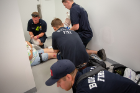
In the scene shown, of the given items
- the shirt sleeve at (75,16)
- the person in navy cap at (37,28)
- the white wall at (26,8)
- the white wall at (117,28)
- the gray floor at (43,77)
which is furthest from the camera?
the white wall at (26,8)

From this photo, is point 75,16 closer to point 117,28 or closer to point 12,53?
point 117,28

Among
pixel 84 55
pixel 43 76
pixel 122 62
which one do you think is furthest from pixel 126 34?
pixel 43 76

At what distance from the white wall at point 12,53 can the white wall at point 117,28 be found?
161cm

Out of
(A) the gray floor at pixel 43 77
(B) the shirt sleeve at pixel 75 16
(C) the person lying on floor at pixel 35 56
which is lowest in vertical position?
(A) the gray floor at pixel 43 77

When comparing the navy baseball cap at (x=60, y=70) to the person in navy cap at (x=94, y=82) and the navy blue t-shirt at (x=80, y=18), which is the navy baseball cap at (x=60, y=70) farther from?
the navy blue t-shirt at (x=80, y=18)

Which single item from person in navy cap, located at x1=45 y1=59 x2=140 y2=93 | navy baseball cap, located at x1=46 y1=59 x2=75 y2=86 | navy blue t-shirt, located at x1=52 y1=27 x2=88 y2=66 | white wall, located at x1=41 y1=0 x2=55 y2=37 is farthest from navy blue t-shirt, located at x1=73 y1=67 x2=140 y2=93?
white wall, located at x1=41 y1=0 x2=55 y2=37

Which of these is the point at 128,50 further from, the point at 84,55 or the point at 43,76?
the point at 43,76

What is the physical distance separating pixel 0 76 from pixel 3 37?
0.44 metres

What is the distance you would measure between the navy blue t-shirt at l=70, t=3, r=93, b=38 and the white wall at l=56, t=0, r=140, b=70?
36 centimetres

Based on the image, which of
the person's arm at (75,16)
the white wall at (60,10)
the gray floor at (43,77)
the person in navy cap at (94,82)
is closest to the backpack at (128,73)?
the gray floor at (43,77)

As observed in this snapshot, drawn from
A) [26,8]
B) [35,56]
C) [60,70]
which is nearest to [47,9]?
[26,8]

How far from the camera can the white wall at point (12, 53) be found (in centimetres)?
89

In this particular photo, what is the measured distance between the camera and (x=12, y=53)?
3.28 feet

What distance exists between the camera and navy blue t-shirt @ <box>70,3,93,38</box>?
66.1 inches
